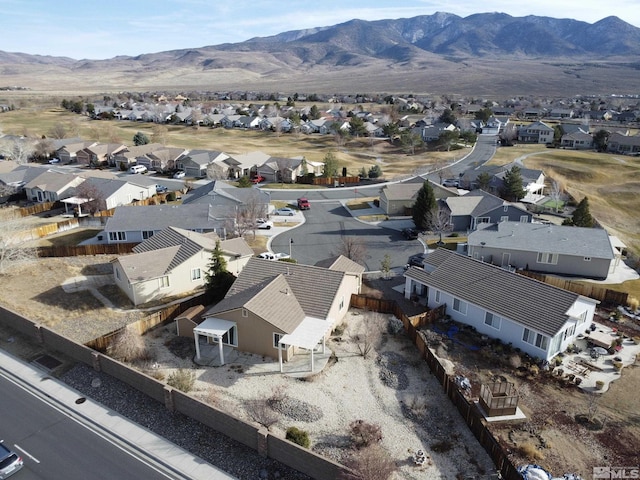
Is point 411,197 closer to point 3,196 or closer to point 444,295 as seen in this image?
point 444,295

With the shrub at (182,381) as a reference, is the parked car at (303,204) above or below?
above

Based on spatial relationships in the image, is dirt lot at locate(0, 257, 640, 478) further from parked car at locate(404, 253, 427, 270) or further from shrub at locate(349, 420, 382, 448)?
parked car at locate(404, 253, 427, 270)

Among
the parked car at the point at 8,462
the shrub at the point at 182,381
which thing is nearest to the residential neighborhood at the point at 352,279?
the shrub at the point at 182,381

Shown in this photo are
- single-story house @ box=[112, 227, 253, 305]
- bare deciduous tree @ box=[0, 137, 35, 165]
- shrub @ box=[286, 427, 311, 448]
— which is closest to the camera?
shrub @ box=[286, 427, 311, 448]

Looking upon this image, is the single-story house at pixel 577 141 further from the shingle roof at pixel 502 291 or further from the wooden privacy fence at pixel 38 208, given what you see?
the wooden privacy fence at pixel 38 208

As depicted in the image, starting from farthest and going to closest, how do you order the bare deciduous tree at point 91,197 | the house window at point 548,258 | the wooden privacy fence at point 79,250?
the bare deciduous tree at point 91,197
the wooden privacy fence at point 79,250
the house window at point 548,258

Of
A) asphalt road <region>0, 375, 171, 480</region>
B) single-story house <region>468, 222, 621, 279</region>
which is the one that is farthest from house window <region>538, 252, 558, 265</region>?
asphalt road <region>0, 375, 171, 480</region>

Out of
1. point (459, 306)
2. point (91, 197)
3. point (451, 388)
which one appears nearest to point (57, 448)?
point (451, 388)
